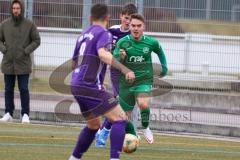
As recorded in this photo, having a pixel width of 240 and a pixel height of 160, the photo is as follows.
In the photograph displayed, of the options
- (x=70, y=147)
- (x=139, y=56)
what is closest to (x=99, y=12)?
(x=139, y=56)

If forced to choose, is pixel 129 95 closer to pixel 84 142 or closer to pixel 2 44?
pixel 84 142

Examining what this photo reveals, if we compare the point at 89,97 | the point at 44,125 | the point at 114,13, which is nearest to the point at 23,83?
the point at 44,125

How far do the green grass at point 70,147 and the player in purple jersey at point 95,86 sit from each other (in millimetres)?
1234

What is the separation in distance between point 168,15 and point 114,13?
1.14 m

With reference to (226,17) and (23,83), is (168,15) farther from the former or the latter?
(23,83)

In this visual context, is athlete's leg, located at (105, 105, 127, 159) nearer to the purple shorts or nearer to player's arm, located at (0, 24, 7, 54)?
the purple shorts

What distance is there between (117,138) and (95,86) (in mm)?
691

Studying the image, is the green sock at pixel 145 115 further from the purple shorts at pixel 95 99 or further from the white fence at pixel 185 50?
the white fence at pixel 185 50

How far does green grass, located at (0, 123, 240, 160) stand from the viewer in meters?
11.9

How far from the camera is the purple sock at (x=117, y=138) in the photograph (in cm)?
1020

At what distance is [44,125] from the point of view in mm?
17094

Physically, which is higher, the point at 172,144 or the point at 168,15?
the point at 168,15

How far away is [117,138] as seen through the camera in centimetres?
1027

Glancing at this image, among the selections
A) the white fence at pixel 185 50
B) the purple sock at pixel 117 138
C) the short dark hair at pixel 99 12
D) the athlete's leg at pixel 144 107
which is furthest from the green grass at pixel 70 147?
the white fence at pixel 185 50
